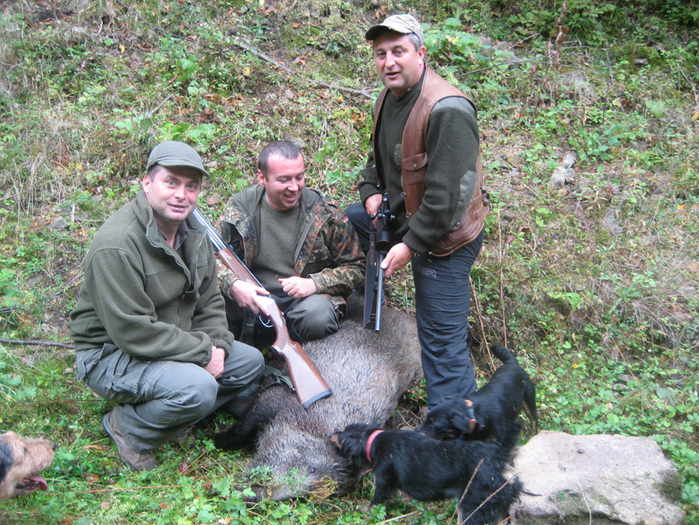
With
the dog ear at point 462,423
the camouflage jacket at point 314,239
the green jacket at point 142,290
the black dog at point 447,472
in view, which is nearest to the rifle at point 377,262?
the camouflage jacket at point 314,239

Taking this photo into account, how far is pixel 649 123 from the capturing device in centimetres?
710

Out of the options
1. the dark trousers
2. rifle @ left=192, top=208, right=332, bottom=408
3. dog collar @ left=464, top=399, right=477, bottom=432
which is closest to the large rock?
dog collar @ left=464, top=399, right=477, bottom=432

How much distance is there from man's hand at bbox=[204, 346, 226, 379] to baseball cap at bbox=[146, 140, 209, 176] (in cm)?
129

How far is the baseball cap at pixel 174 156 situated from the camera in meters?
3.53

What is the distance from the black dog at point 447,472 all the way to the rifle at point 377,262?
3.93 feet

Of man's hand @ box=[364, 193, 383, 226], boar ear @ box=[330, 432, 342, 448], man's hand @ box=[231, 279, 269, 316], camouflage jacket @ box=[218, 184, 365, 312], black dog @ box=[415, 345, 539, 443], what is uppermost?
man's hand @ box=[364, 193, 383, 226]

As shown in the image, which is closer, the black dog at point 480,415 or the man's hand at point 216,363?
the black dog at point 480,415

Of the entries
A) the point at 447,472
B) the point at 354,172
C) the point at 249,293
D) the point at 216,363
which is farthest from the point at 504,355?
the point at 354,172

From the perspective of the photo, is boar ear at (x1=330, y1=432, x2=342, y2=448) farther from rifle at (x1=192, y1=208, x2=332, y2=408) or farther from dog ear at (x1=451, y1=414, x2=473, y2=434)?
dog ear at (x1=451, y1=414, x2=473, y2=434)

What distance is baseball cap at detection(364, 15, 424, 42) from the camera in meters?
3.66

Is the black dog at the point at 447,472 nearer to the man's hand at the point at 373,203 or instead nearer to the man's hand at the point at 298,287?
the man's hand at the point at 298,287

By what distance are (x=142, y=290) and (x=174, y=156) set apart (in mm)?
869

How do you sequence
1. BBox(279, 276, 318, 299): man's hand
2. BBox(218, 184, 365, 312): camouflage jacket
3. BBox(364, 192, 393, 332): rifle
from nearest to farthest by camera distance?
BBox(364, 192, 393, 332): rifle, BBox(279, 276, 318, 299): man's hand, BBox(218, 184, 365, 312): camouflage jacket

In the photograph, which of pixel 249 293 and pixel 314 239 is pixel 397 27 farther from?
pixel 249 293
